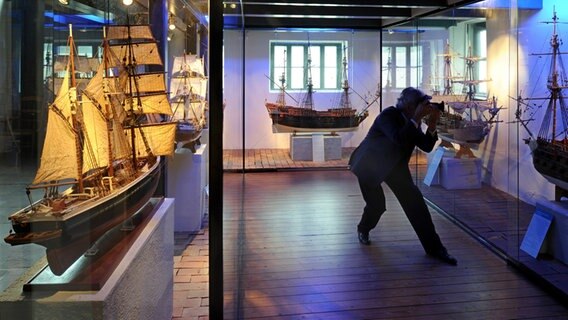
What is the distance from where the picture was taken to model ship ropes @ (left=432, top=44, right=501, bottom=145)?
200 inches

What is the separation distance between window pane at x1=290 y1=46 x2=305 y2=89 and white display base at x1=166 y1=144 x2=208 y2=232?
168 inches

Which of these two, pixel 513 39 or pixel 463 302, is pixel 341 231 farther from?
pixel 513 39

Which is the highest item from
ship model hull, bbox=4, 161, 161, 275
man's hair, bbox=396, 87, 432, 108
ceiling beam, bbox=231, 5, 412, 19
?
ceiling beam, bbox=231, 5, 412, 19

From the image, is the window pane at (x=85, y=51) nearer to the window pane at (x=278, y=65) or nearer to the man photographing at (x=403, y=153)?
the man photographing at (x=403, y=153)

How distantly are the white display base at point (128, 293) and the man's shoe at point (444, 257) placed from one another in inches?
Answer: 93.7

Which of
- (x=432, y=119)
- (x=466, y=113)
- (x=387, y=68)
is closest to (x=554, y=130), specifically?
(x=432, y=119)

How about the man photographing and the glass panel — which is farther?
the glass panel

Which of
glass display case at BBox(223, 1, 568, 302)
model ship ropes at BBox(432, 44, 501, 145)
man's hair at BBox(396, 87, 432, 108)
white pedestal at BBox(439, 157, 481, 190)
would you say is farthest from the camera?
white pedestal at BBox(439, 157, 481, 190)

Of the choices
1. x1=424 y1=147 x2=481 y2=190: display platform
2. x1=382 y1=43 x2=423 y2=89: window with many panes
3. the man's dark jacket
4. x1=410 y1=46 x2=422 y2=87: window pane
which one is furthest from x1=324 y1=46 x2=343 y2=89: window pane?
the man's dark jacket

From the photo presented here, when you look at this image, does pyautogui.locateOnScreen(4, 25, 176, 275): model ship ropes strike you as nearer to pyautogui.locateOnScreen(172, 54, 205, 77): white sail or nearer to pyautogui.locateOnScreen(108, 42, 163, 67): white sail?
pyautogui.locateOnScreen(108, 42, 163, 67): white sail

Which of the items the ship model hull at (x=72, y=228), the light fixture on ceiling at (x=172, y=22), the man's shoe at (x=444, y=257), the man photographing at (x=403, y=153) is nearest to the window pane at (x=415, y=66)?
the man photographing at (x=403, y=153)

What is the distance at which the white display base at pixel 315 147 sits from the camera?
884cm

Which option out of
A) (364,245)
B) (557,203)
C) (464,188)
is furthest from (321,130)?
(557,203)

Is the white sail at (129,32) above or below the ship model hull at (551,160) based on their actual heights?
above
